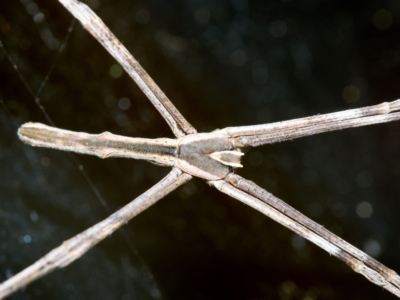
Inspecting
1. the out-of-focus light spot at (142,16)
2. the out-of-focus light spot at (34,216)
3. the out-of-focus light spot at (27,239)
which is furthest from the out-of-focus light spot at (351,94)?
the out-of-focus light spot at (27,239)

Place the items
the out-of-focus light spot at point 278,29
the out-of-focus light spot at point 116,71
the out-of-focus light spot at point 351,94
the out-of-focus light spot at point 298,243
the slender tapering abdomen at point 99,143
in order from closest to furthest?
the slender tapering abdomen at point 99,143 < the out-of-focus light spot at point 116,71 < the out-of-focus light spot at point 278,29 < the out-of-focus light spot at point 351,94 < the out-of-focus light spot at point 298,243

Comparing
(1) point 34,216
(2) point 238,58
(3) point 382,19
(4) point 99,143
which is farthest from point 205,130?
(3) point 382,19

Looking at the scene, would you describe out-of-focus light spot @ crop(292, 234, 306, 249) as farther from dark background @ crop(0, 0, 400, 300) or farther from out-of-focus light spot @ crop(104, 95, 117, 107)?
out-of-focus light spot @ crop(104, 95, 117, 107)

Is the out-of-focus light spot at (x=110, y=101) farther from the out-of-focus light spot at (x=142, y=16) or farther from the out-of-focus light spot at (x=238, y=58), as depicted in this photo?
the out-of-focus light spot at (x=238, y=58)

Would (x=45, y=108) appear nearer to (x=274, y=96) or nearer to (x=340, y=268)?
(x=274, y=96)

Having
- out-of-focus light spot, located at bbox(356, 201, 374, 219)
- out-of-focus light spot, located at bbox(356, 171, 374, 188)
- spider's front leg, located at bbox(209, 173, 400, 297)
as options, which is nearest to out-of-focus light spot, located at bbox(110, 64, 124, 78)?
spider's front leg, located at bbox(209, 173, 400, 297)

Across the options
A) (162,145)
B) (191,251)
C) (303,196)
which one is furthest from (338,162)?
(162,145)
